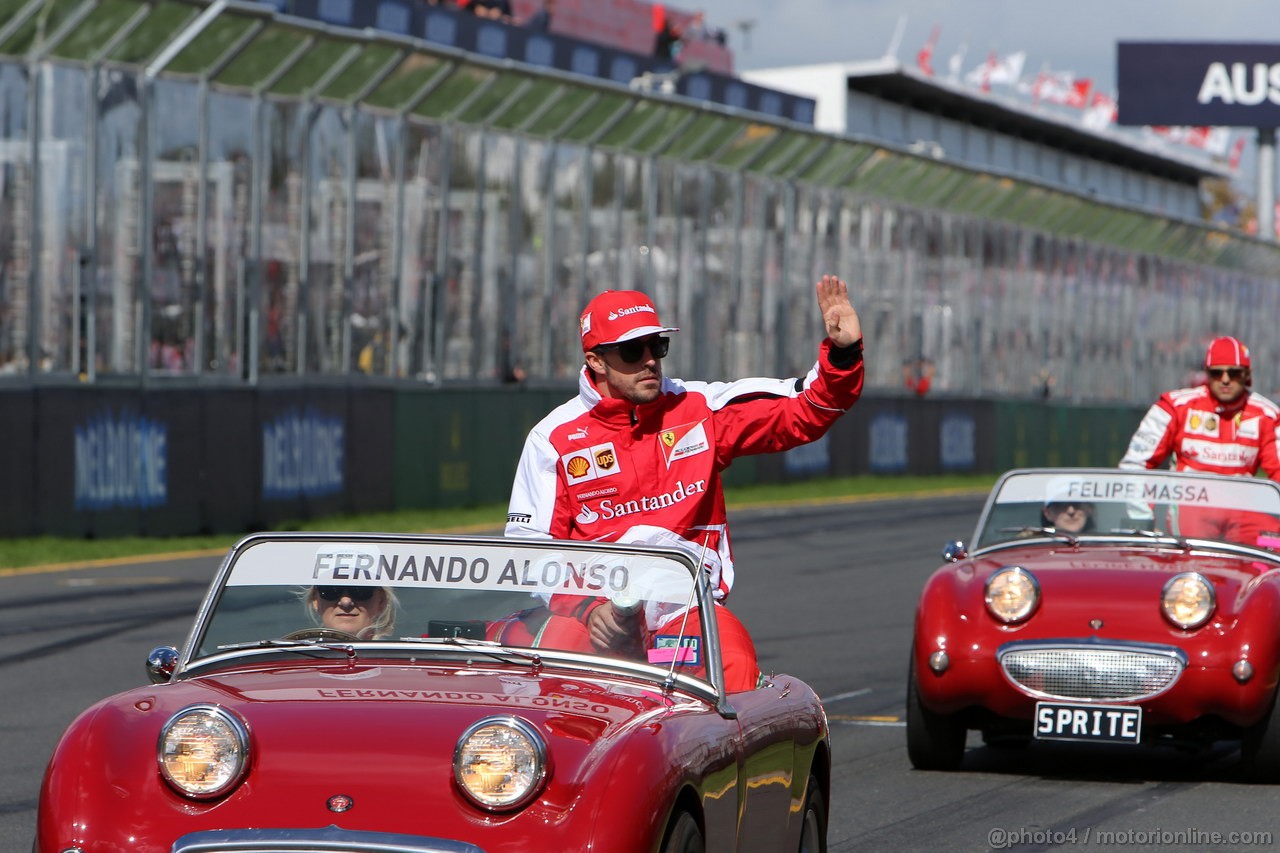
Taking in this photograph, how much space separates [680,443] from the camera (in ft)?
21.6

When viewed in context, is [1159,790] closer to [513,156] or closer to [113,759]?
[113,759]

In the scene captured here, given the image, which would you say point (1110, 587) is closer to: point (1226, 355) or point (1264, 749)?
point (1264, 749)

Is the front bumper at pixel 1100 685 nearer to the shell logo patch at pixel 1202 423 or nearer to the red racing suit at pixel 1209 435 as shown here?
the red racing suit at pixel 1209 435

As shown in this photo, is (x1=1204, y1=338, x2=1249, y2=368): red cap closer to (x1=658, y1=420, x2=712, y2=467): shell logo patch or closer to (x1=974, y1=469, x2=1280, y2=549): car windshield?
(x1=974, y1=469, x2=1280, y2=549): car windshield

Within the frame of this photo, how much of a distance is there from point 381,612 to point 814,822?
4.92ft

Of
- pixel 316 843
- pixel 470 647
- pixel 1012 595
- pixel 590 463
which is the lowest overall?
pixel 1012 595

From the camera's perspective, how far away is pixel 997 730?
30.9 feet

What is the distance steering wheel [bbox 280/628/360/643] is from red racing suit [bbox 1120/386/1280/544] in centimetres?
678

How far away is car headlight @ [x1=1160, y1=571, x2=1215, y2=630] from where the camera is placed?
9047 millimetres

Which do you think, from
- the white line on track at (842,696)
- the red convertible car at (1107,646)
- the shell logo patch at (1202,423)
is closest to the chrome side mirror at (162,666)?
the red convertible car at (1107,646)

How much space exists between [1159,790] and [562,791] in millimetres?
4947

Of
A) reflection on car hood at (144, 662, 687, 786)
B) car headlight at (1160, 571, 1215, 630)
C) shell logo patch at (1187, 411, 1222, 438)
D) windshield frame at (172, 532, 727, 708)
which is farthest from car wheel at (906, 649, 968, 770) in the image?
reflection on car hood at (144, 662, 687, 786)

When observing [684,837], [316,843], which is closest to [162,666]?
[316,843]

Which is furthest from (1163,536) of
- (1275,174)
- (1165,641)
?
(1275,174)
